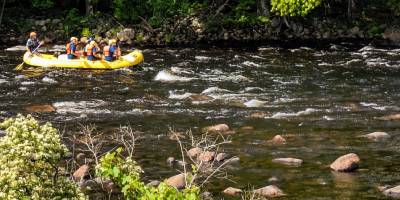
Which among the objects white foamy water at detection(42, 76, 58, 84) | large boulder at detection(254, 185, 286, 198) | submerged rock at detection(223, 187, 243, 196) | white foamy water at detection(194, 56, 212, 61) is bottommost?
white foamy water at detection(42, 76, 58, 84)

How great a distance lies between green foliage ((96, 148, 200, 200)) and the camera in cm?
637

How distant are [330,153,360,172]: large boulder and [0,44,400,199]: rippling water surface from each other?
0.55 ft

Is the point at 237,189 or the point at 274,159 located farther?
the point at 274,159

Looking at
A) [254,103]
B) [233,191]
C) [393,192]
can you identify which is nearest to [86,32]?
[254,103]

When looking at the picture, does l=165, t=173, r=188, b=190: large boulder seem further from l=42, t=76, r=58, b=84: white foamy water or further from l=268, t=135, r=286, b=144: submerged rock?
l=42, t=76, r=58, b=84: white foamy water

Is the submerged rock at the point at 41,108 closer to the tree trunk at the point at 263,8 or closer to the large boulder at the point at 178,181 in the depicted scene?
the large boulder at the point at 178,181

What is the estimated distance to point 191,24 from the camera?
32938 millimetres

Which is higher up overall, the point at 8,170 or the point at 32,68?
the point at 8,170

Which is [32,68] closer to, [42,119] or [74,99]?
[74,99]

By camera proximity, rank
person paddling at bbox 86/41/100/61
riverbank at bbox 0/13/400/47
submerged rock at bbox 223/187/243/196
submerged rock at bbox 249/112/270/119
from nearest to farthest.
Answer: submerged rock at bbox 223/187/243/196 < submerged rock at bbox 249/112/270/119 < person paddling at bbox 86/41/100/61 < riverbank at bbox 0/13/400/47

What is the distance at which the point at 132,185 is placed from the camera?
656 centimetres

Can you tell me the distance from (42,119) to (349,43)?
756 inches

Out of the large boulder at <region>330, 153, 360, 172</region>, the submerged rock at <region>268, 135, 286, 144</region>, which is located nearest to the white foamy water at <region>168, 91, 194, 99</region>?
the submerged rock at <region>268, 135, 286, 144</region>

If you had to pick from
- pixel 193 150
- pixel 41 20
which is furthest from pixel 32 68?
pixel 193 150
